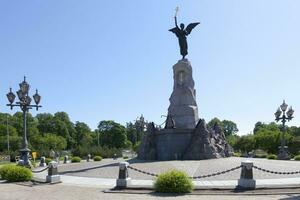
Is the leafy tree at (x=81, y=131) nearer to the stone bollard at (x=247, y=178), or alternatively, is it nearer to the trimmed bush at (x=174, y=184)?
the trimmed bush at (x=174, y=184)

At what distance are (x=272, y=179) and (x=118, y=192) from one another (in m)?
8.07

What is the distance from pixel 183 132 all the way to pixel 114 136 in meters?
80.1

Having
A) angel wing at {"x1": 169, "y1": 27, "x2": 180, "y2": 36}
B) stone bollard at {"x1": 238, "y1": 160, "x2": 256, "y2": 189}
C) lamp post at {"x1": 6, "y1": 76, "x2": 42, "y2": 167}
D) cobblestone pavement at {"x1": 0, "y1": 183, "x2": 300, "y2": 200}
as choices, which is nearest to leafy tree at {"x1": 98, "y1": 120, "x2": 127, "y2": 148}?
angel wing at {"x1": 169, "y1": 27, "x2": 180, "y2": 36}

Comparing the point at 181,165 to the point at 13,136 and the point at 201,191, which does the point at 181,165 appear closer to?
the point at 201,191

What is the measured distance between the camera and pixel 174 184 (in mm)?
15891

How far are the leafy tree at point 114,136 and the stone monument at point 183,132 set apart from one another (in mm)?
74059

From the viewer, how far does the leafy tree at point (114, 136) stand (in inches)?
4264

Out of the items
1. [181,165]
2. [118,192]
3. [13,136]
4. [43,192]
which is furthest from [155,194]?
[13,136]

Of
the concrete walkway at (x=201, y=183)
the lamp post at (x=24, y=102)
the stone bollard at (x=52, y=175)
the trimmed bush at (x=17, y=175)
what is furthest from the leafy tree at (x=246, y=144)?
the stone bollard at (x=52, y=175)

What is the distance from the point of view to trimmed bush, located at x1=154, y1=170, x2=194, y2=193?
15867 millimetres

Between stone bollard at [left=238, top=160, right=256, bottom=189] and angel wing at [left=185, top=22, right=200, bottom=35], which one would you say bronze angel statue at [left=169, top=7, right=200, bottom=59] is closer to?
angel wing at [left=185, top=22, right=200, bottom=35]

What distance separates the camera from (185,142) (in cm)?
3088

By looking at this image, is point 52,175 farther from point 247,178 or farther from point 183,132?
point 183,132

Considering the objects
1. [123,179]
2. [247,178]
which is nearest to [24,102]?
[123,179]
